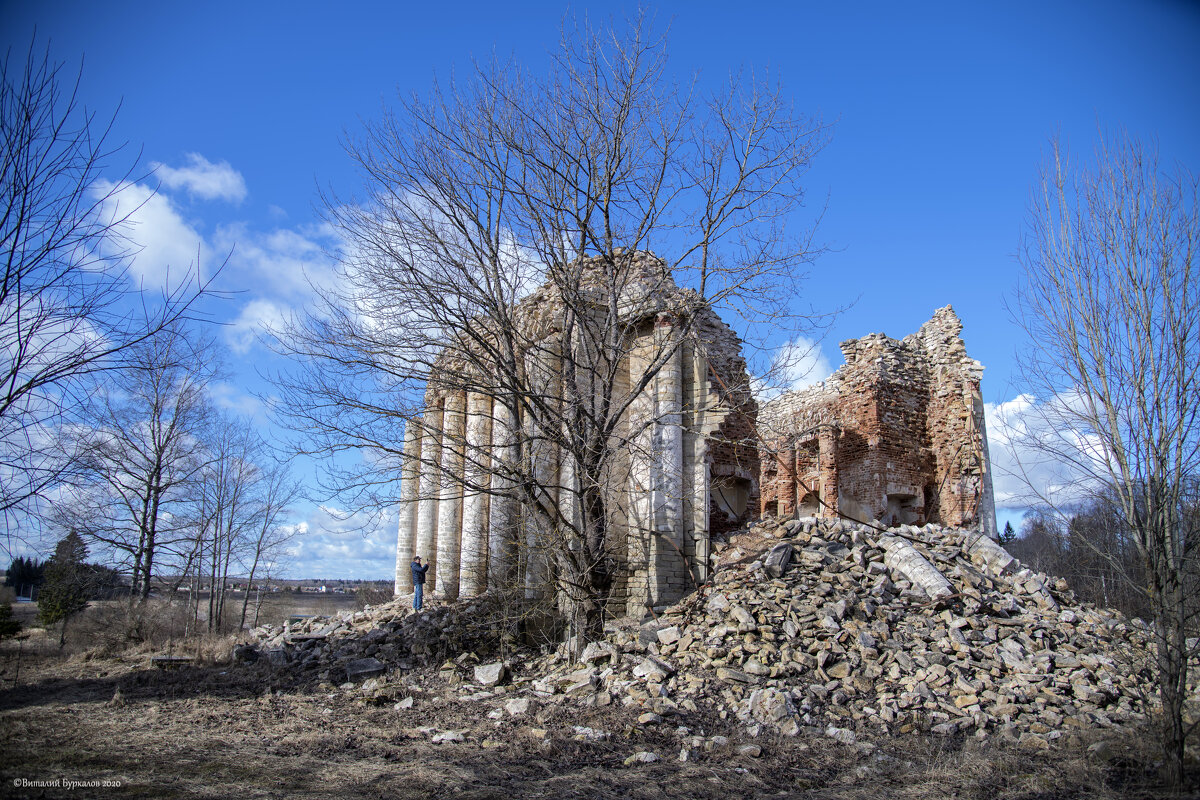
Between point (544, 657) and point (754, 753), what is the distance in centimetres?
448

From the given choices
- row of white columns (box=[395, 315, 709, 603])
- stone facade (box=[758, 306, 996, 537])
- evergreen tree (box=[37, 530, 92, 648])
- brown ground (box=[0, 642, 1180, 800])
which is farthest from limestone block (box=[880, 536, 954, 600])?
evergreen tree (box=[37, 530, 92, 648])

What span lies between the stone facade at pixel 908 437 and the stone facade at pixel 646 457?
389 centimetres

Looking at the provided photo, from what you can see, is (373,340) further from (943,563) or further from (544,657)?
(943,563)

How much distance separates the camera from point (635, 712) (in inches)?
289

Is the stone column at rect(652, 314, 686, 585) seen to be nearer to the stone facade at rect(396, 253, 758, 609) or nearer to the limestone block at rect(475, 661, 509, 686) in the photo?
the stone facade at rect(396, 253, 758, 609)

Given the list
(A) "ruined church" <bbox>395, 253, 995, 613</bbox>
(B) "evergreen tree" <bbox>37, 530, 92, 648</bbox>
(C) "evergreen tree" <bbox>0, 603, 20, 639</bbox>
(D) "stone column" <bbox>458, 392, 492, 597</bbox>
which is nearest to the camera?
(A) "ruined church" <bbox>395, 253, 995, 613</bbox>

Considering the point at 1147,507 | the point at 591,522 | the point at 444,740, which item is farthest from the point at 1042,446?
the point at 444,740

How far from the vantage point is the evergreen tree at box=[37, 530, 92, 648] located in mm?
17531

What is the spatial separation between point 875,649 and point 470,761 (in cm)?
470

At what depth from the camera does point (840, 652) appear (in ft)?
26.2

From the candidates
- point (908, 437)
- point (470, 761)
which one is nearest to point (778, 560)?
point (470, 761)

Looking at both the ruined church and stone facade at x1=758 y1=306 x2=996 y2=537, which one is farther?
stone facade at x1=758 y1=306 x2=996 y2=537

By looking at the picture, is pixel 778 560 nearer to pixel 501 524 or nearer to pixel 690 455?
pixel 690 455

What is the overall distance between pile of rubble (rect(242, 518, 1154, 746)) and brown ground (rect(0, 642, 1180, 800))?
484mm
